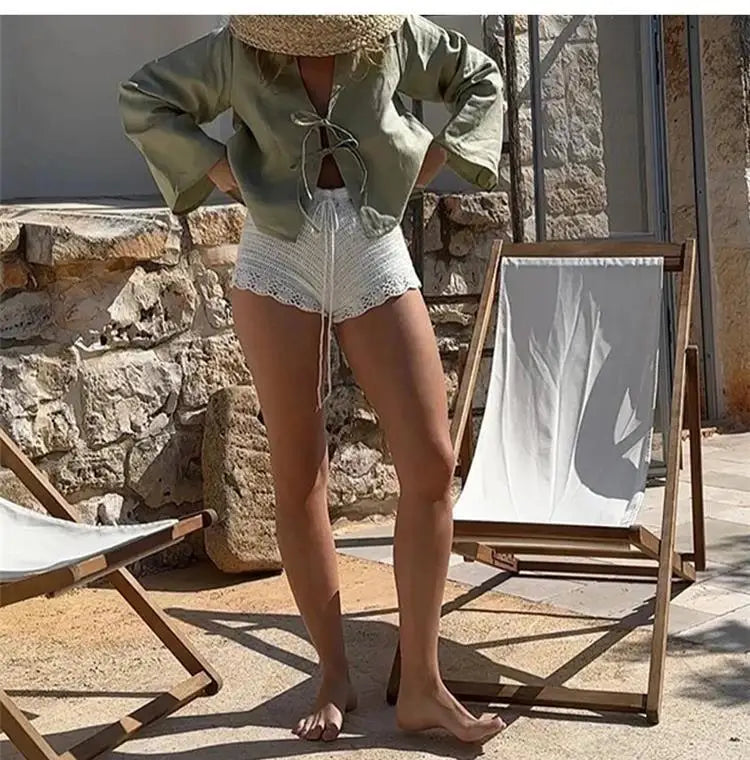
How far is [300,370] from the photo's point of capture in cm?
282

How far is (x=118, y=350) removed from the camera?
440cm

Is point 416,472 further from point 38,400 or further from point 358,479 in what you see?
point 358,479

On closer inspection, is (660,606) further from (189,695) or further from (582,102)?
(582,102)

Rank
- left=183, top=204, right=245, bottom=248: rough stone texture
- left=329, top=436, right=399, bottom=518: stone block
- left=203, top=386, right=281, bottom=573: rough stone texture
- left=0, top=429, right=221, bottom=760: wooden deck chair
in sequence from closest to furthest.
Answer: left=0, top=429, right=221, bottom=760: wooden deck chair
left=203, top=386, right=281, bottom=573: rough stone texture
left=183, top=204, right=245, bottom=248: rough stone texture
left=329, top=436, right=399, bottom=518: stone block

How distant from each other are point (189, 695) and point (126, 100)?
1472 millimetres

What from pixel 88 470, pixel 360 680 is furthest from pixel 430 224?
pixel 360 680

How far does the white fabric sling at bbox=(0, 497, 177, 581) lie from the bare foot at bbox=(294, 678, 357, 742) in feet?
1.82

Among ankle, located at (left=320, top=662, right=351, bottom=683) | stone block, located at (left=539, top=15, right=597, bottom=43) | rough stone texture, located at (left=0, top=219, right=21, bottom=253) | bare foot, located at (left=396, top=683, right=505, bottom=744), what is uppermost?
stone block, located at (left=539, top=15, right=597, bottom=43)

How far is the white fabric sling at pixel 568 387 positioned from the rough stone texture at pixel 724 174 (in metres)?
2.77

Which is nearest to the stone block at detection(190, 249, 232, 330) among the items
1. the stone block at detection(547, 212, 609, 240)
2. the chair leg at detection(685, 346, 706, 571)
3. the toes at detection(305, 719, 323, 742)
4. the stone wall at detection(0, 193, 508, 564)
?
the stone wall at detection(0, 193, 508, 564)

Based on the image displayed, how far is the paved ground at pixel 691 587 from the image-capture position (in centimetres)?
366

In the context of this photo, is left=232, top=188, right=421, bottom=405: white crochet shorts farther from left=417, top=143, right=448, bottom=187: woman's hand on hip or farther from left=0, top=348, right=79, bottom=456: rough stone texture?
left=0, top=348, right=79, bottom=456: rough stone texture

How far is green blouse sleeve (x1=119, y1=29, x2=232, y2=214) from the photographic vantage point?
2.79m

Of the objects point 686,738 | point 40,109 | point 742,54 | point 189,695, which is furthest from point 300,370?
point 742,54
